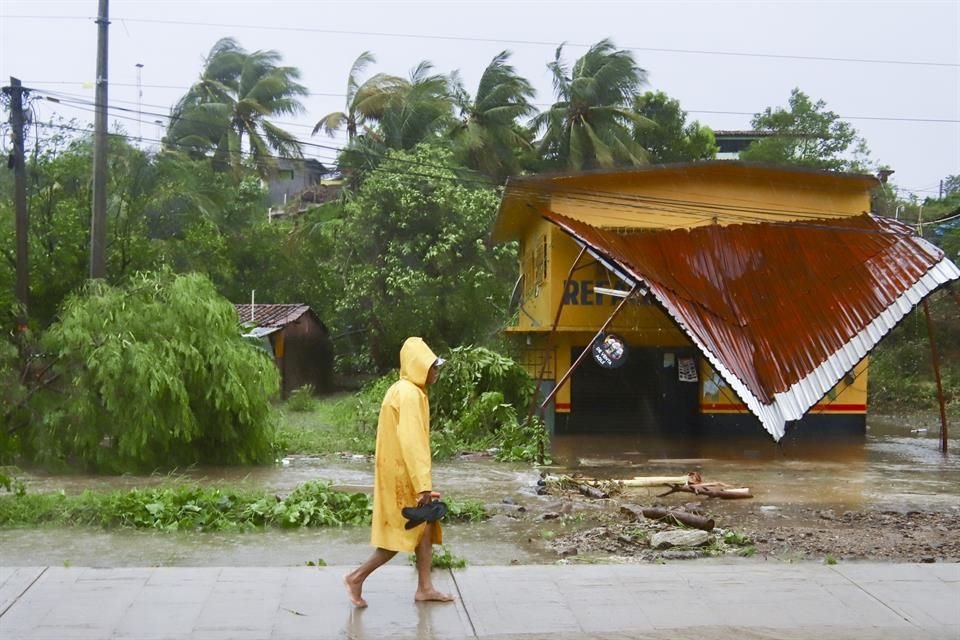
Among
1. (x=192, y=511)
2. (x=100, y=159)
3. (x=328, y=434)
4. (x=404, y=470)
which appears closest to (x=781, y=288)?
(x=328, y=434)

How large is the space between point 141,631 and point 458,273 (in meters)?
27.7

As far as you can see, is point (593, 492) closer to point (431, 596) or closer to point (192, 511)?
point (192, 511)

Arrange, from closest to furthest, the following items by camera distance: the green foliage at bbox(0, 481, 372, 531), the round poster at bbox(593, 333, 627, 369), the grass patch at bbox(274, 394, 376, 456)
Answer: the green foliage at bbox(0, 481, 372, 531), the grass patch at bbox(274, 394, 376, 456), the round poster at bbox(593, 333, 627, 369)

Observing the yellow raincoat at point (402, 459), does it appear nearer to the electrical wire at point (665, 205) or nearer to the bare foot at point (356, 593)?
the bare foot at point (356, 593)

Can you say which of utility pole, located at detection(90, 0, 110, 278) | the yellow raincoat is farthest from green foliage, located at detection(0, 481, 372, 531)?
utility pole, located at detection(90, 0, 110, 278)

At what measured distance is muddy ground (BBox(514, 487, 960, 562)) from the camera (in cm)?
920

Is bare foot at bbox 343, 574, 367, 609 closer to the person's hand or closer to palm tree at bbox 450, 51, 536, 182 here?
the person's hand

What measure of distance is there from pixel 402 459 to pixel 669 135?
37.5 meters

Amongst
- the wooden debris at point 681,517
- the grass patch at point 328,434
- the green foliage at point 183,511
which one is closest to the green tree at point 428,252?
the grass patch at point 328,434

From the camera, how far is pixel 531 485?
1446cm

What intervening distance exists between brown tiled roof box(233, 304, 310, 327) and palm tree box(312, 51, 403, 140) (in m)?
8.60

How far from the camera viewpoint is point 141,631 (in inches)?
259

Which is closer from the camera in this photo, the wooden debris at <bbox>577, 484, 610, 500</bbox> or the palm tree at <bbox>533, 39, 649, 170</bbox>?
the wooden debris at <bbox>577, 484, 610, 500</bbox>

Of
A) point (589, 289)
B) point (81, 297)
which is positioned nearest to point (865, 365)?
point (589, 289)
